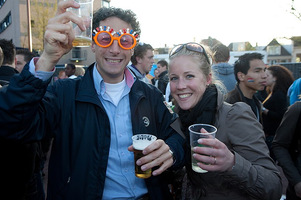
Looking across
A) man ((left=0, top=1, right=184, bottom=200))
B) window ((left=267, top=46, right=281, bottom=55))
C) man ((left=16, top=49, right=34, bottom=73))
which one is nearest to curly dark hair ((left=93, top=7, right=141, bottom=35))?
man ((left=0, top=1, right=184, bottom=200))

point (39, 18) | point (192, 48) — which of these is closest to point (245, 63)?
point (192, 48)

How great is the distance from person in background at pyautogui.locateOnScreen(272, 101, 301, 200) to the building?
19088mm

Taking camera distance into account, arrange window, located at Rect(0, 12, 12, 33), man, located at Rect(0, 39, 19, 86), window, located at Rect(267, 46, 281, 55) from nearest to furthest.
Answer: man, located at Rect(0, 39, 19, 86) → window, located at Rect(0, 12, 12, 33) → window, located at Rect(267, 46, 281, 55)

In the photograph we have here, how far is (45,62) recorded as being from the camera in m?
1.47

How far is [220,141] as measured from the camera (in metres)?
1.68

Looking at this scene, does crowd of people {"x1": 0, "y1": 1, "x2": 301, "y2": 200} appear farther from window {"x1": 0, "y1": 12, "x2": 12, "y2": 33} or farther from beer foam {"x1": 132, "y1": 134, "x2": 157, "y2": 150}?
window {"x1": 0, "y1": 12, "x2": 12, "y2": 33}

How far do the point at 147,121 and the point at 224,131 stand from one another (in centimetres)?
69

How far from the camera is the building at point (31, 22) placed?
2434 centimetres

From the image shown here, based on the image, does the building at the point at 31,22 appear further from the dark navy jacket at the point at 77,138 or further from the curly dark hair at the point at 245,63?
the dark navy jacket at the point at 77,138

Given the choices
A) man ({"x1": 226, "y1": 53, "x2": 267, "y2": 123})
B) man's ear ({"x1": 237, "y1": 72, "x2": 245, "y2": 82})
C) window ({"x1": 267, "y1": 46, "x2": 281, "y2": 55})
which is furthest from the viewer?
window ({"x1": 267, "y1": 46, "x2": 281, "y2": 55})

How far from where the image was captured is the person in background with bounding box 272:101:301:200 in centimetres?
257

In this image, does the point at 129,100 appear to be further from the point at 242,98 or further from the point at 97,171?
the point at 242,98

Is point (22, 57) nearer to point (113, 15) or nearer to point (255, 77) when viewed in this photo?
point (113, 15)

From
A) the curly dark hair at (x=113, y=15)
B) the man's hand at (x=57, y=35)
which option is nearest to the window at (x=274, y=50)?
the curly dark hair at (x=113, y=15)
